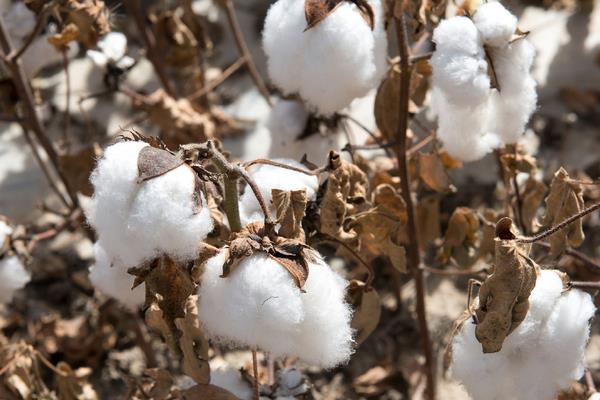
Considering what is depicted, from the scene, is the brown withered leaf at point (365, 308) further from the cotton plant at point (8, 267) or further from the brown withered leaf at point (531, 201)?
the cotton plant at point (8, 267)

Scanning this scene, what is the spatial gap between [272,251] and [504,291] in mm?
318

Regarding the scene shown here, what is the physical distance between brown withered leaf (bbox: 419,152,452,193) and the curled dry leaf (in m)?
0.63

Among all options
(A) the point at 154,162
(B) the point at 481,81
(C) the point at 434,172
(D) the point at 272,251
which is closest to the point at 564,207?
(B) the point at 481,81

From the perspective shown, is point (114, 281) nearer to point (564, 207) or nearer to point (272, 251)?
point (272, 251)

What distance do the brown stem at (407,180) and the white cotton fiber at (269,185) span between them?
26 cm

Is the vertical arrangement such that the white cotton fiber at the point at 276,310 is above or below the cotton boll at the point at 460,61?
below

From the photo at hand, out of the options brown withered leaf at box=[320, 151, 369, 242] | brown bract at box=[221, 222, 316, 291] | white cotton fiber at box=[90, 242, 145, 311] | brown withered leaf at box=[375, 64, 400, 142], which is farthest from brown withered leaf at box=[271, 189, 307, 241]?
brown withered leaf at box=[375, 64, 400, 142]

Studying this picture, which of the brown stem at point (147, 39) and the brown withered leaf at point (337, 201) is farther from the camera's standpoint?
the brown stem at point (147, 39)

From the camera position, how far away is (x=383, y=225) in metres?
1.55

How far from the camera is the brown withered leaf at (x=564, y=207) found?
1.43 meters

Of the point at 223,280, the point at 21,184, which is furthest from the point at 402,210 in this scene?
the point at 21,184

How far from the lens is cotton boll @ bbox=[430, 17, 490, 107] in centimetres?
143

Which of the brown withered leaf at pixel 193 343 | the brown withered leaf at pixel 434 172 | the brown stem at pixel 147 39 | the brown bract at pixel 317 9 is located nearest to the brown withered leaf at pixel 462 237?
the brown withered leaf at pixel 434 172

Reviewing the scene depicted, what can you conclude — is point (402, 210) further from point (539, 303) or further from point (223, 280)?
point (223, 280)
